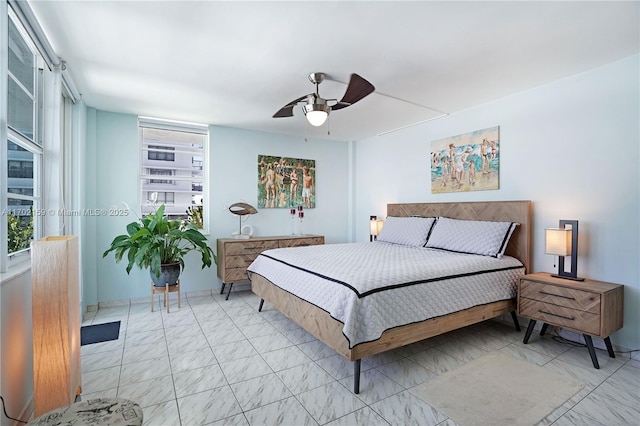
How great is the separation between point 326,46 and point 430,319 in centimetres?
229

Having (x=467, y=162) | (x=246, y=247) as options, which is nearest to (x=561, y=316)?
(x=467, y=162)

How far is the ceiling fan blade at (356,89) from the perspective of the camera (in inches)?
95.4

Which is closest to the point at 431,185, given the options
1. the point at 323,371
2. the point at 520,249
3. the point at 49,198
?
→ the point at 520,249

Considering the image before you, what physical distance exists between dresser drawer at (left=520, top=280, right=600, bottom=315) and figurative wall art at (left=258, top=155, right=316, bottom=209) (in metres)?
3.51

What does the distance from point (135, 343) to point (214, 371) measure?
1073 mm

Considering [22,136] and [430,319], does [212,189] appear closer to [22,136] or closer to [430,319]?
[22,136]

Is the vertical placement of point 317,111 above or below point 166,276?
above

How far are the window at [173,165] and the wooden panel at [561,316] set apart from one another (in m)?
4.17

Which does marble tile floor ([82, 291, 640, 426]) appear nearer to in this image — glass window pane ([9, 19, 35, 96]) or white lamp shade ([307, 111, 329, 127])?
white lamp shade ([307, 111, 329, 127])

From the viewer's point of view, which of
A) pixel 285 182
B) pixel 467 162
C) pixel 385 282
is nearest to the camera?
pixel 385 282

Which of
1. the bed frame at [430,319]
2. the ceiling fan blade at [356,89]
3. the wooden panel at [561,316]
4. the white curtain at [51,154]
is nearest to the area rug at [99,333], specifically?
the white curtain at [51,154]

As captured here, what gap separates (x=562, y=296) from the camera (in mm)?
2701

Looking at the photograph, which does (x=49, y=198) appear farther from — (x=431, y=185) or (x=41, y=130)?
(x=431, y=185)

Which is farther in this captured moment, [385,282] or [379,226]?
[379,226]
